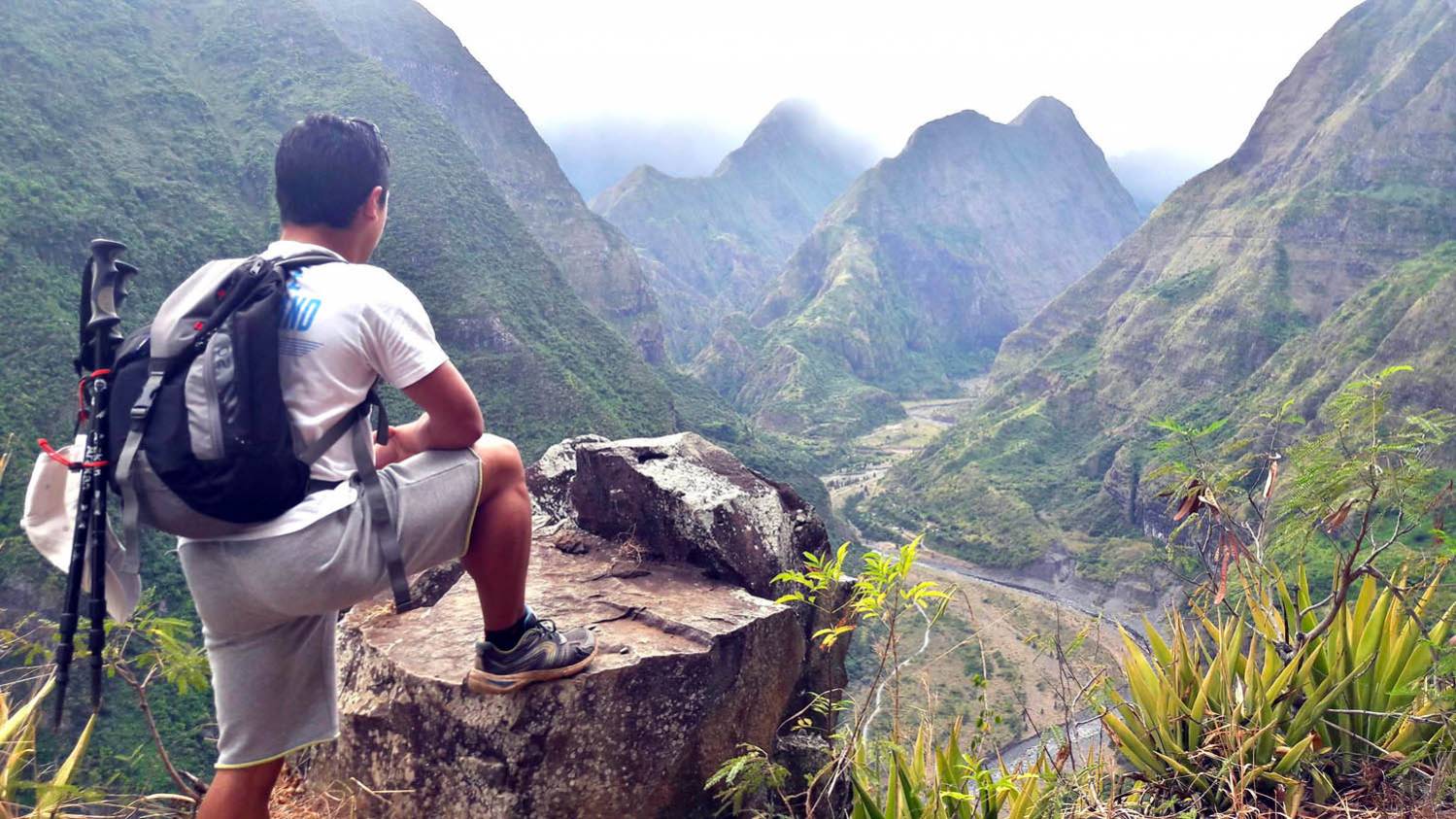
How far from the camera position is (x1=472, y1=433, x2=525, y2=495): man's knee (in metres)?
3.46

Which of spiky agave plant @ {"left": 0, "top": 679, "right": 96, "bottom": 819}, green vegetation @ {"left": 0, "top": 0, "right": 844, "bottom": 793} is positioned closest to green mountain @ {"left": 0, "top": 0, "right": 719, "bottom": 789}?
green vegetation @ {"left": 0, "top": 0, "right": 844, "bottom": 793}

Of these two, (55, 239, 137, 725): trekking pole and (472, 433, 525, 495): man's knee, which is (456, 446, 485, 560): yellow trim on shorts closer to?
(472, 433, 525, 495): man's knee

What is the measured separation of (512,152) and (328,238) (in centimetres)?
9751

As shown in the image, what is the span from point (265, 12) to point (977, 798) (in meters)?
82.2

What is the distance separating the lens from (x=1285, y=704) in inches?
163

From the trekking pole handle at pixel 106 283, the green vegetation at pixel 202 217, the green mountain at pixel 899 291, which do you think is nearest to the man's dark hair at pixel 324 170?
the trekking pole handle at pixel 106 283

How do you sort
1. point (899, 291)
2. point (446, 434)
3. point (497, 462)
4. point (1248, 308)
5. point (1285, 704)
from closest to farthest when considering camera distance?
point (446, 434) → point (497, 462) → point (1285, 704) → point (1248, 308) → point (899, 291)

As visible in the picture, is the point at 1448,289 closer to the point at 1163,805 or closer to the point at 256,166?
the point at 1163,805

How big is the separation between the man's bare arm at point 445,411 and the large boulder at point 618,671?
170cm

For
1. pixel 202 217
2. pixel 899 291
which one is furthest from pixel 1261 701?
pixel 899 291

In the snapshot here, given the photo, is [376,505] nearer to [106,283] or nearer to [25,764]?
[106,283]

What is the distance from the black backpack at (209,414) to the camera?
8.46 feet

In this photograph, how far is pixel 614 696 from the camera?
14.9 ft

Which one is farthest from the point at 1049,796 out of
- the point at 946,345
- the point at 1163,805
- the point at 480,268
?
the point at 946,345
